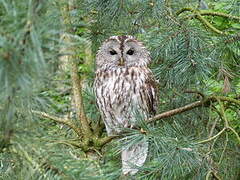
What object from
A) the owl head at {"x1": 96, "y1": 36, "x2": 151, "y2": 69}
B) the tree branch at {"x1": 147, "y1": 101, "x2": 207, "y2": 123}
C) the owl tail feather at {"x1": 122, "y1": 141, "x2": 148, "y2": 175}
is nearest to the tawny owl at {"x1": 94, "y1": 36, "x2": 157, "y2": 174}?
the owl head at {"x1": 96, "y1": 36, "x2": 151, "y2": 69}

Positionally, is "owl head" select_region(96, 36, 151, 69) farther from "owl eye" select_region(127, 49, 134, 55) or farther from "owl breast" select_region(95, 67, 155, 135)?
"owl breast" select_region(95, 67, 155, 135)

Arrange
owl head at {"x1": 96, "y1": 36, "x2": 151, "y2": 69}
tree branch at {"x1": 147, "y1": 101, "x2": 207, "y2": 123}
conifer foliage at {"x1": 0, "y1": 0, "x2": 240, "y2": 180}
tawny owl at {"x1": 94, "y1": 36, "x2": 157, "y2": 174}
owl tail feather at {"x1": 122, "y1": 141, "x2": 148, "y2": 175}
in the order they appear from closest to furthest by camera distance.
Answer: conifer foliage at {"x1": 0, "y1": 0, "x2": 240, "y2": 180} < owl tail feather at {"x1": 122, "y1": 141, "x2": 148, "y2": 175} < tree branch at {"x1": 147, "y1": 101, "x2": 207, "y2": 123} < tawny owl at {"x1": 94, "y1": 36, "x2": 157, "y2": 174} < owl head at {"x1": 96, "y1": 36, "x2": 151, "y2": 69}

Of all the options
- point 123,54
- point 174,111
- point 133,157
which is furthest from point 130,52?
point 133,157

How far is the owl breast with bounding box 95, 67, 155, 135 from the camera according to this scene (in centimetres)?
284

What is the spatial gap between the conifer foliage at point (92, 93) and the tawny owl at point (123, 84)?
8 cm

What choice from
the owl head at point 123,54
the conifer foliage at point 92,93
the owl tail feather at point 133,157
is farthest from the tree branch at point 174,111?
the owl head at point 123,54

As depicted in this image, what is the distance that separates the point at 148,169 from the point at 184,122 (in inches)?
39.8

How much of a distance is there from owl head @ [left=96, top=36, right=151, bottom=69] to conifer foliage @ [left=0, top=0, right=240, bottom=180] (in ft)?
0.24

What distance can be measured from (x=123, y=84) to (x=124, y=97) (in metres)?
0.08

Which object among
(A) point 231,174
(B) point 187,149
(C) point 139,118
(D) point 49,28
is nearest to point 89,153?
(C) point 139,118

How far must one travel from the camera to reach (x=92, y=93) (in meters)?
3.10

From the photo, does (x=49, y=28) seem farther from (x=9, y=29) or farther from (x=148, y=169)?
(x=148, y=169)

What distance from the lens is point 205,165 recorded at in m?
1.92

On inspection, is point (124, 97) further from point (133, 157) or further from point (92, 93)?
point (133, 157)
